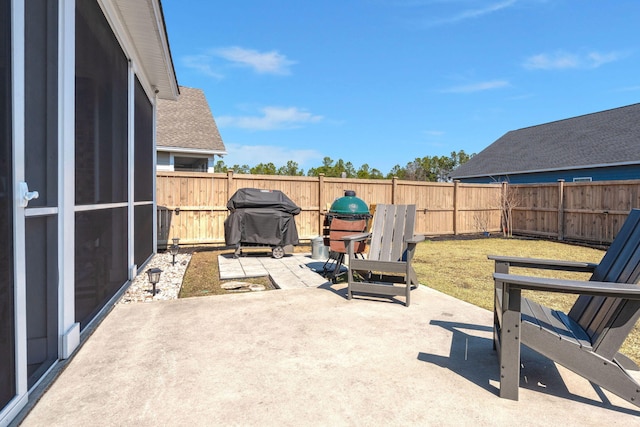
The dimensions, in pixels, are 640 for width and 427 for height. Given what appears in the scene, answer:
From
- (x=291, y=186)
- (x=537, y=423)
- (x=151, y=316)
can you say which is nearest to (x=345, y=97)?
(x=291, y=186)

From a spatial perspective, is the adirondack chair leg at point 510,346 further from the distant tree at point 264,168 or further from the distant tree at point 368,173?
the distant tree at point 264,168

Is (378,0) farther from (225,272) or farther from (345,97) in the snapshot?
(345,97)

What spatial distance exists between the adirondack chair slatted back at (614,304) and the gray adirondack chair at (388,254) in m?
1.62

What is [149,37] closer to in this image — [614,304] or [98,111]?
[98,111]

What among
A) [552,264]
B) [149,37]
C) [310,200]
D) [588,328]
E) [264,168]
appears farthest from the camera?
[264,168]

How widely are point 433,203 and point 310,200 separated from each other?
4568 mm

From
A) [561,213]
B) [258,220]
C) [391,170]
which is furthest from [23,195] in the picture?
[391,170]

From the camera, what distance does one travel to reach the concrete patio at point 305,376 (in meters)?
1.75

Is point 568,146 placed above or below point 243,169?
below

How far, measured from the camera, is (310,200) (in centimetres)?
952

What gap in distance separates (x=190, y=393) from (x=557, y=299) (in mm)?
4521

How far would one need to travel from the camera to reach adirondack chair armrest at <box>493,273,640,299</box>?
1.65m

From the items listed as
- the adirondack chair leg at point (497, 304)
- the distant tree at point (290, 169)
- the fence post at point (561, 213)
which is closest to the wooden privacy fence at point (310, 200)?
the fence post at point (561, 213)

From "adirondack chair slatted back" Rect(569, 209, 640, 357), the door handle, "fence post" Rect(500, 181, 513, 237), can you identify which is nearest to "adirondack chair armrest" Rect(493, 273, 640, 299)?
"adirondack chair slatted back" Rect(569, 209, 640, 357)
